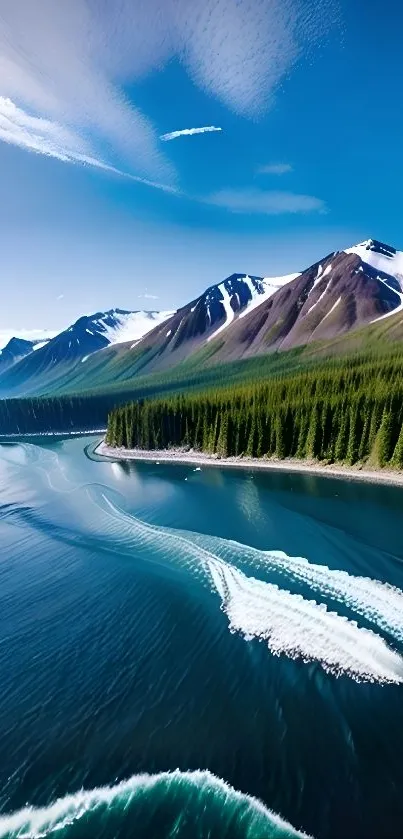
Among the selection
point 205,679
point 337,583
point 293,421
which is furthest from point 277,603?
point 293,421

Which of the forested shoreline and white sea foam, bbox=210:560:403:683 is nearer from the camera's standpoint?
white sea foam, bbox=210:560:403:683

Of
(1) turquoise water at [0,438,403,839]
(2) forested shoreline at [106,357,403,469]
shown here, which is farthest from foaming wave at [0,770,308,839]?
(2) forested shoreline at [106,357,403,469]

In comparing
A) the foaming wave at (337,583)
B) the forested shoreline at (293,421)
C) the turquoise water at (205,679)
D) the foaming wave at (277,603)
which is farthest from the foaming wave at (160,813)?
the forested shoreline at (293,421)

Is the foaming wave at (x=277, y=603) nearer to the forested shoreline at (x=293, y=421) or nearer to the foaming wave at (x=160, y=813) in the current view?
the foaming wave at (x=160, y=813)

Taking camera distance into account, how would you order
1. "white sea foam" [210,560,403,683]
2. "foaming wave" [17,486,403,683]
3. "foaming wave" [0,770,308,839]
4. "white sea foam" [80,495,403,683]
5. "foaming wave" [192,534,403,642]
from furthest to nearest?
"foaming wave" [192,534,403,642], "foaming wave" [17,486,403,683], "white sea foam" [80,495,403,683], "white sea foam" [210,560,403,683], "foaming wave" [0,770,308,839]

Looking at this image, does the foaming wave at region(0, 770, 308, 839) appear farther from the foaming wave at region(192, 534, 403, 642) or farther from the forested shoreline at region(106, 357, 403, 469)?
the forested shoreline at region(106, 357, 403, 469)

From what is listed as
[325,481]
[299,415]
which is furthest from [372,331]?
[325,481]
